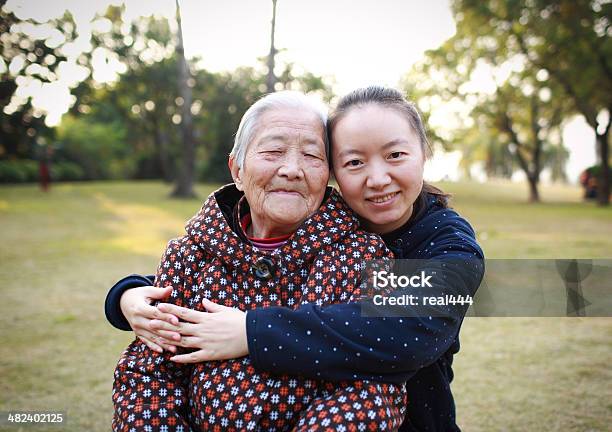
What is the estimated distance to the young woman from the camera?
5.25 feet

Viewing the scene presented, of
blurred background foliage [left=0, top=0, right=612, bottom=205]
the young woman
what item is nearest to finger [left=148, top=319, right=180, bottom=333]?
the young woman

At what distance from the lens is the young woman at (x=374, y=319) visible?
160cm

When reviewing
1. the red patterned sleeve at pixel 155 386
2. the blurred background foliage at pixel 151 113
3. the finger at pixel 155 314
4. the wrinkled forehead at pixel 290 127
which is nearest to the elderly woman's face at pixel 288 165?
the wrinkled forehead at pixel 290 127

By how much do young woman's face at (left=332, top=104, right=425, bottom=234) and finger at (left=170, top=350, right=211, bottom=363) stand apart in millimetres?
755

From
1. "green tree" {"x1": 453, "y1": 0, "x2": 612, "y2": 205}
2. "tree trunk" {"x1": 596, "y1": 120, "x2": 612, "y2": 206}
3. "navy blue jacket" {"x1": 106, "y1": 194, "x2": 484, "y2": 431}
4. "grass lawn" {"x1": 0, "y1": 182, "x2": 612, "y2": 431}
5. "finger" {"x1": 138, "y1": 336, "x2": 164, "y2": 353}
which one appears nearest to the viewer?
"navy blue jacket" {"x1": 106, "y1": 194, "x2": 484, "y2": 431}

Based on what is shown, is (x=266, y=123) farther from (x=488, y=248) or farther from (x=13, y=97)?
(x=488, y=248)

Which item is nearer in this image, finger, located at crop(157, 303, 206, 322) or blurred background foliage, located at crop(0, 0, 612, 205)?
finger, located at crop(157, 303, 206, 322)

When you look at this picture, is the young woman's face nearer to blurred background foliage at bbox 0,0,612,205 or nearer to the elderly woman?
the elderly woman

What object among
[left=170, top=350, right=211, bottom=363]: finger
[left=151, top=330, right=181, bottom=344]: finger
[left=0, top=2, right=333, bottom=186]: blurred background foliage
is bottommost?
[left=170, top=350, right=211, bottom=363]: finger

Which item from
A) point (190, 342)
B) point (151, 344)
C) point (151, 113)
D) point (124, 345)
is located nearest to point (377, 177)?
point (190, 342)

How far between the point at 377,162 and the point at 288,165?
319mm

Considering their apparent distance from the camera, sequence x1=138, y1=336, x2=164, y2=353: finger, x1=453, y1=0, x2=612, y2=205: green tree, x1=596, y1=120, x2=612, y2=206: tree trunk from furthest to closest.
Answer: x1=596, y1=120, x2=612, y2=206: tree trunk
x1=453, y1=0, x2=612, y2=205: green tree
x1=138, y1=336, x2=164, y2=353: finger

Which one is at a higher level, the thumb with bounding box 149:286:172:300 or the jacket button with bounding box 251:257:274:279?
the jacket button with bounding box 251:257:274:279

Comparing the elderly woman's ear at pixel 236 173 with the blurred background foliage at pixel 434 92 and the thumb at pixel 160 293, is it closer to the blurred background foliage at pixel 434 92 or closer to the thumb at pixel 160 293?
the thumb at pixel 160 293
